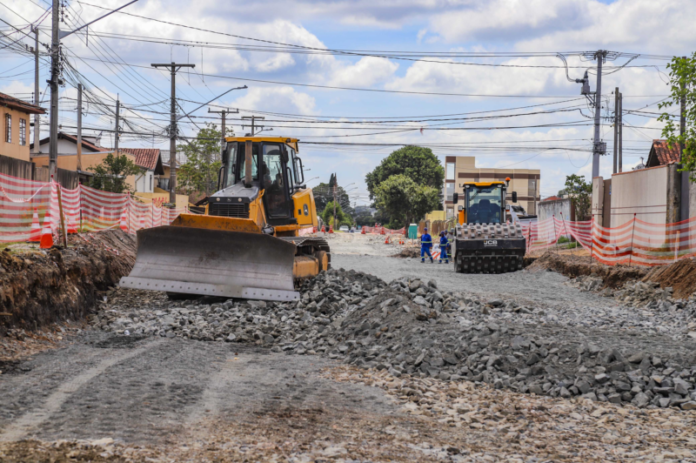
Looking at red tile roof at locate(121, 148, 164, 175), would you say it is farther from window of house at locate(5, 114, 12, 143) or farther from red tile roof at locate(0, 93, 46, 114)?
window of house at locate(5, 114, 12, 143)

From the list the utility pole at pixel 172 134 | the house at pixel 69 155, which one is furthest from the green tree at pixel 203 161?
the utility pole at pixel 172 134

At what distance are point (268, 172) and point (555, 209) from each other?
22.3m

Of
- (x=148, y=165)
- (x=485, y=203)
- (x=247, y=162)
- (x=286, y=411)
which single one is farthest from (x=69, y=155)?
(x=286, y=411)

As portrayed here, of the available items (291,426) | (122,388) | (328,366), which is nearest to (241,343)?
(328,366)

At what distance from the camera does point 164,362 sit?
7477mm

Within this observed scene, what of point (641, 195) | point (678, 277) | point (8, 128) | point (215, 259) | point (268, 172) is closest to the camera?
point (215, 259)

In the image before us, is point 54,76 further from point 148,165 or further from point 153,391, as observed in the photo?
point 148,165

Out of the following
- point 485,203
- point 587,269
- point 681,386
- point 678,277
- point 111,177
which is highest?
point 111,177

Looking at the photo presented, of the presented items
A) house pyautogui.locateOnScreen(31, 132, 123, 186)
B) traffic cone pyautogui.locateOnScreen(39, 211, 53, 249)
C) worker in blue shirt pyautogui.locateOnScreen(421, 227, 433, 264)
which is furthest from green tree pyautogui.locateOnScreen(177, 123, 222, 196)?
traffic cone pyautogui.locateOnScreen(39, 211, 53, 249)

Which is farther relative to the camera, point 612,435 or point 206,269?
point 206,269

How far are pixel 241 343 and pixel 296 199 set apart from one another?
200 inches

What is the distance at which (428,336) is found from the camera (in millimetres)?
8375

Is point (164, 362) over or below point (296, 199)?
Answer: below

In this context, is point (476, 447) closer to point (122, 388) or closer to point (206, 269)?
point (122, 388)
